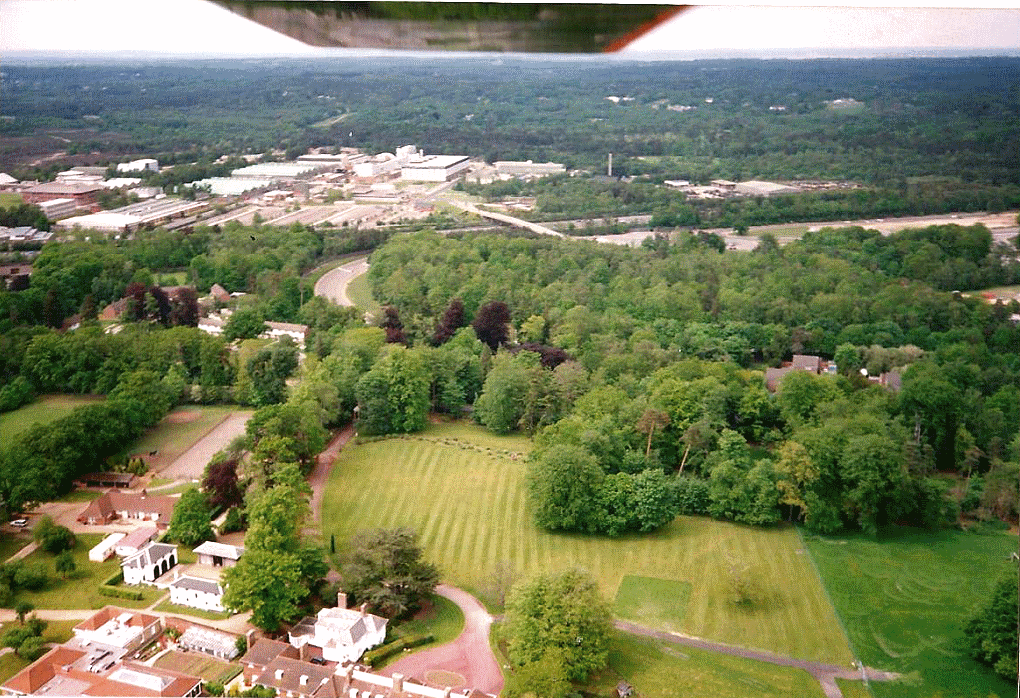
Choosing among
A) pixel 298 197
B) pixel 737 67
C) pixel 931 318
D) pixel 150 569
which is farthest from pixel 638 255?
pixel 150 569

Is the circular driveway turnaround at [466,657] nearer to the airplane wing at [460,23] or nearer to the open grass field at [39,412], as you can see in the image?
the open grass field at [39,412]

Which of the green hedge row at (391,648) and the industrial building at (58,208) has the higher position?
the industrial building at (58,208)

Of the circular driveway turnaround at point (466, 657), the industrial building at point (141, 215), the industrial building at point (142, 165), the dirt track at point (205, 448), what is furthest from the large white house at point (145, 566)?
the industrial building at point (142, 165)

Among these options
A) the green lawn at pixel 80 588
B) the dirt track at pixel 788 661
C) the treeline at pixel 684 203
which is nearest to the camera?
the dirt track at pixel 788 661

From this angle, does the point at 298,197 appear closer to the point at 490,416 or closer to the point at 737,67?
the point at 490,416

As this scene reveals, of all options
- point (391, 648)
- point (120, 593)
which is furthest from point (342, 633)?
point (120, 593)

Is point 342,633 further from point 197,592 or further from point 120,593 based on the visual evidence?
point 120,593

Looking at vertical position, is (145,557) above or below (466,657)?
above
